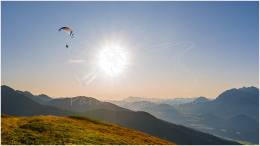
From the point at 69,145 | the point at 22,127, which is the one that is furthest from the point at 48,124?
the point at 69,145

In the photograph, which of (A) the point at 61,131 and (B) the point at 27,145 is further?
(A) the point at 61,131

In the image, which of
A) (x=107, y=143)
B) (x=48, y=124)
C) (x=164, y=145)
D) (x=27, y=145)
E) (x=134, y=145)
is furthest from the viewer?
(x=164, y=145)

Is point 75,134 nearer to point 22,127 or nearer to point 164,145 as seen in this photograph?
point 22,127

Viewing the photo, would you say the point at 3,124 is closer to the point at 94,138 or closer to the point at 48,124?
the point at 48,124

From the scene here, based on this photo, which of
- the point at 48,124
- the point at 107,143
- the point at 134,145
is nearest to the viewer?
the point at 107,143

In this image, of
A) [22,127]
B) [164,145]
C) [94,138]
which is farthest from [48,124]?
[164,145]

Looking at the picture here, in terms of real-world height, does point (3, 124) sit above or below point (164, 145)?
above

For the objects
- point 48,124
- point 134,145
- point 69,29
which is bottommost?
point 134,145

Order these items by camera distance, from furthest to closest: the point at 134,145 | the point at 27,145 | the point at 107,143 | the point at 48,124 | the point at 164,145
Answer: the point at 164,145
the point at 48,124
the point at 134,145
the point at 107,143
the point at 27,145

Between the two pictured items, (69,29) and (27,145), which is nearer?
(27,145)
